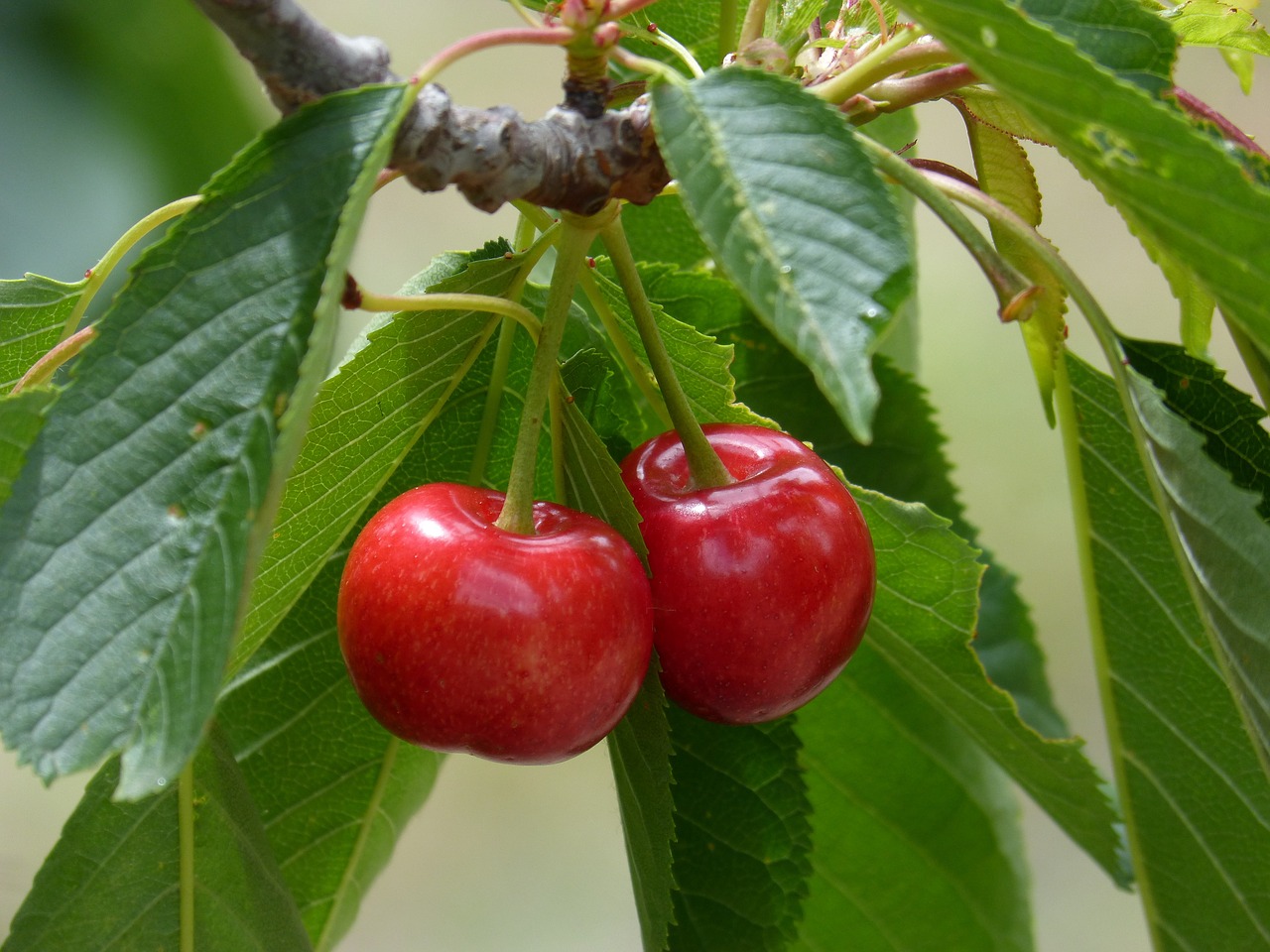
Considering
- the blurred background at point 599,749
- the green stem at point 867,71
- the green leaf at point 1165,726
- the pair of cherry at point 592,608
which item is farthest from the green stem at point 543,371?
the blurred background at point 599,749

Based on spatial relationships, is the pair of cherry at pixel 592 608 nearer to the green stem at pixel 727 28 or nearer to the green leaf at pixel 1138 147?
the green leaf at pixel 1138 147

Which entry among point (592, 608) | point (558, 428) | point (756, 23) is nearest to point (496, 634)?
point (592, 608)

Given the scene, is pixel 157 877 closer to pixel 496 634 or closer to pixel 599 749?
pixel 496 634

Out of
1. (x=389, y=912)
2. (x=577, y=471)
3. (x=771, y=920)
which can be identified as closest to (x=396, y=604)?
(x=577, y=471)

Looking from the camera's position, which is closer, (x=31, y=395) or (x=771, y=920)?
(x=31, y=395)

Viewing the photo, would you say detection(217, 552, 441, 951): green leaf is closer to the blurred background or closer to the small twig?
the small twig

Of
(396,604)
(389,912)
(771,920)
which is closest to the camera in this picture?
(396,604)

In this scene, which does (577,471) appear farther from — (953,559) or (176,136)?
(176,136)
